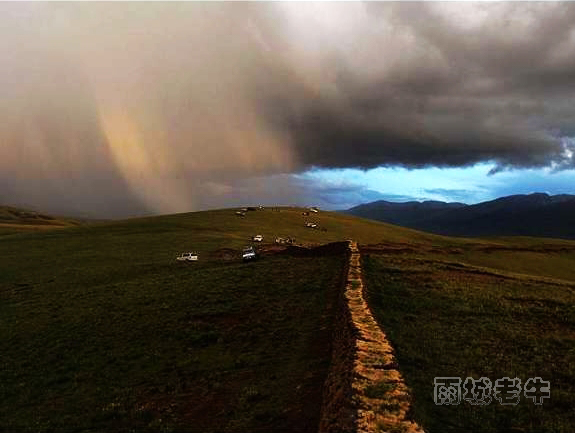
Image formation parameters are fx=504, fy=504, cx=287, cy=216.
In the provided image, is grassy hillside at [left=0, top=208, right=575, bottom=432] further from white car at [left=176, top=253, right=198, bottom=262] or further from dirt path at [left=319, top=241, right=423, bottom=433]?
white car at [left=176, top=253, right=198, bottom=262]

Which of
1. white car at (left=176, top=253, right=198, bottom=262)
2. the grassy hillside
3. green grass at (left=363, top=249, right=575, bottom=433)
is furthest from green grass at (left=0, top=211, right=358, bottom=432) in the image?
white car at (left=176, top=253, right=198, bottom=262)

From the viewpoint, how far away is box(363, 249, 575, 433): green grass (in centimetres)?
1616

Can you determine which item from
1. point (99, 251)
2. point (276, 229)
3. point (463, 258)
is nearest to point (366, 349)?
point (463, 258)

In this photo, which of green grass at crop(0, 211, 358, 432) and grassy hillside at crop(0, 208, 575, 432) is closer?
green grass at crop(0, 211, 358, 432)

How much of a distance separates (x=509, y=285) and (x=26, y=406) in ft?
122

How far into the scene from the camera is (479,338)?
999 inches

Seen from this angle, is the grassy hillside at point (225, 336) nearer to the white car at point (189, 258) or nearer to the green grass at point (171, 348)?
the green grass at point (171, 348)

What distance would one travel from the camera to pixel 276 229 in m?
127

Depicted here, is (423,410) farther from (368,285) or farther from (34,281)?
(34,281)

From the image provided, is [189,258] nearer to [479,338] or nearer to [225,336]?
[225,336]

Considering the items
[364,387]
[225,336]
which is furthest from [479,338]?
[225,336]

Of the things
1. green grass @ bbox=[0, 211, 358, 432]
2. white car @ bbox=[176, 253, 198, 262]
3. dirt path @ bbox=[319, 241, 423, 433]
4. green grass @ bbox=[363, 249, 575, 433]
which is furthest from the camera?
white car @ bbox=[176, 253, 198, 262]

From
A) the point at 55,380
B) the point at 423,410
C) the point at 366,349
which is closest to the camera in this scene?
the point at 423,410

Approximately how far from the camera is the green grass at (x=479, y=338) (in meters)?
16.2
